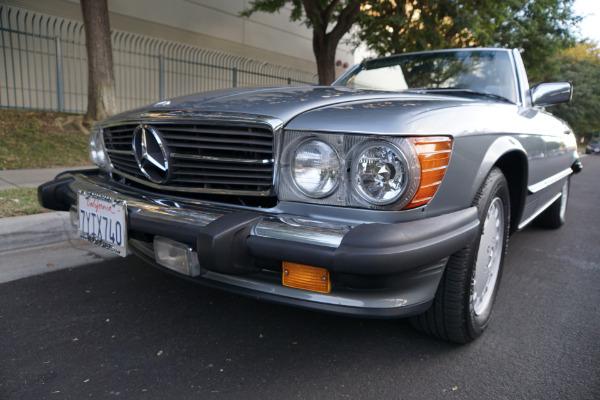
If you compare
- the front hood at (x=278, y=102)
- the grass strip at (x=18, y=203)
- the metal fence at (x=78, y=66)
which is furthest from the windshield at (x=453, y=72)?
the metal fence at (x=78, y=66)

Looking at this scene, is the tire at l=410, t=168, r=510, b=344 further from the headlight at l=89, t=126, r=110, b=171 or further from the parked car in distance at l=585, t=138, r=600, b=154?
the parked car in distance at l=585, t=138, r=600, b=154

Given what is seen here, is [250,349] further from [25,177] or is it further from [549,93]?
[25,177]

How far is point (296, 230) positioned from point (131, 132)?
4.25 feet

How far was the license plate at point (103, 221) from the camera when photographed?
1.98 meters

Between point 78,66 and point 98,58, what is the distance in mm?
3085

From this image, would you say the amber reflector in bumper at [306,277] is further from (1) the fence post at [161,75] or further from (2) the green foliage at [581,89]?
(2) the green foliage at [581,89]

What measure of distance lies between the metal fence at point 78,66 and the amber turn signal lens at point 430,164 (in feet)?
26.1

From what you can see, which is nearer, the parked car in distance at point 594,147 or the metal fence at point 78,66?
the metal fence at point 78,66

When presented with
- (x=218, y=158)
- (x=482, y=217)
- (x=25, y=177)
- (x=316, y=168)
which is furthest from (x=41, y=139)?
(x=482, y=217)

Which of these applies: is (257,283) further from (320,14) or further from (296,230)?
(320,14)

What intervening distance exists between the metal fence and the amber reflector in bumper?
8151 millimetres

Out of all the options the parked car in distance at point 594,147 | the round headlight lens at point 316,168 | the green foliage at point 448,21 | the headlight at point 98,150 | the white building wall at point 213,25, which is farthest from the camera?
the parked car in distance at point 594,147

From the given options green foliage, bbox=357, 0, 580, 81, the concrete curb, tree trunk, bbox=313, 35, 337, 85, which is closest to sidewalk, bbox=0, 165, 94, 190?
the concrete curb

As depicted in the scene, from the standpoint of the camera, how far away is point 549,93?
10.4 ft
